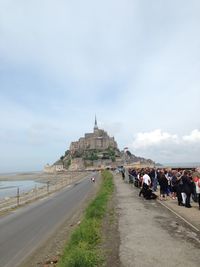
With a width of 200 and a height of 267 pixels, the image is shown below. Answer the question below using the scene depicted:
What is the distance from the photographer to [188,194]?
68.2 ft

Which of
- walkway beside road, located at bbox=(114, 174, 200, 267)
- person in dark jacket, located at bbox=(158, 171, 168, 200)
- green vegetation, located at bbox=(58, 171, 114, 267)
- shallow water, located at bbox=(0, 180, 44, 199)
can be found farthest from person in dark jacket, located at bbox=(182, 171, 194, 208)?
shallow water, located at bbox=(0, 180, 44, 199)

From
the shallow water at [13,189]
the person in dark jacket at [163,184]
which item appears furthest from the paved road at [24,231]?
the shallow water at [13,189]

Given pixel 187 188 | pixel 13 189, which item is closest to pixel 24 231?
pixel 187 188

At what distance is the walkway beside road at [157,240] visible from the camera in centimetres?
1003

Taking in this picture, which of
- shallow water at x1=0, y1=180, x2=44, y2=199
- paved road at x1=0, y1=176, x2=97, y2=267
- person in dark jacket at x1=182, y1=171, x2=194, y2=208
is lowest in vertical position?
paved road at x1=0, y1=176, x2=97, y2=267

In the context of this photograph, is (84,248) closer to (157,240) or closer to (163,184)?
(157,240)

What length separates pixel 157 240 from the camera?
1252 cm

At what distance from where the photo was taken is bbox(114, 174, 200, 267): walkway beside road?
10031 mm

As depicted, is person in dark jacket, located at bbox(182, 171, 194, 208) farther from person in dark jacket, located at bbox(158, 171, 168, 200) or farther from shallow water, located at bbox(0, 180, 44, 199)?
shallow water, located at bbox(0, 180, 44, 199)

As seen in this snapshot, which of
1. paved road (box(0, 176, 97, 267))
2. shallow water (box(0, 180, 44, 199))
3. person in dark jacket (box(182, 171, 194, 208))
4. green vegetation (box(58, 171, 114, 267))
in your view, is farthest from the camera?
shallow water (box(0, 180, 44, 199))

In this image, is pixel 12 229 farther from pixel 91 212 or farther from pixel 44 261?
pixel 44 261

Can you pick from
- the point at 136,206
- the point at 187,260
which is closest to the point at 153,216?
the point at 136,206

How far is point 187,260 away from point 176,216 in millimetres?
7860

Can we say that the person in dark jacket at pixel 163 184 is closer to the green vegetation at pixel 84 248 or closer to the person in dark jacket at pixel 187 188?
the person in dark jacket at pixel 187 188
